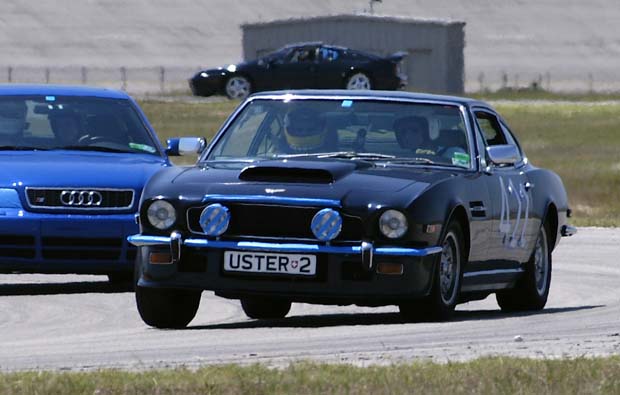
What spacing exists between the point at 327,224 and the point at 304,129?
4.59 feet

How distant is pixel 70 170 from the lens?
45.1 ft

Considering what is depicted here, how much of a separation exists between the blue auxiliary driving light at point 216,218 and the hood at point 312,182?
100 mm

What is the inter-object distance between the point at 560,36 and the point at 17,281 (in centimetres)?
9749

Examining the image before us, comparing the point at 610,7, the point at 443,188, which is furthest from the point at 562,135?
the point at 610,7

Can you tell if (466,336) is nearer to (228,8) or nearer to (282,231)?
(282,231)

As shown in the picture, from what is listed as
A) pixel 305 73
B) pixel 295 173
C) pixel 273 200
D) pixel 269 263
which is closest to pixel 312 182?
pixel 295 173

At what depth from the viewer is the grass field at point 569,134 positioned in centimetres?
3091

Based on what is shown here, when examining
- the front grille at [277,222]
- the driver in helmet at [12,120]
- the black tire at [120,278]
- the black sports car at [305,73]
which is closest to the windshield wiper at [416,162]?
the front grille at [277,222]

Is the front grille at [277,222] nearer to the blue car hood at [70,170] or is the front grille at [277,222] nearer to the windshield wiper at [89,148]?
the blue car hood at [70,170]

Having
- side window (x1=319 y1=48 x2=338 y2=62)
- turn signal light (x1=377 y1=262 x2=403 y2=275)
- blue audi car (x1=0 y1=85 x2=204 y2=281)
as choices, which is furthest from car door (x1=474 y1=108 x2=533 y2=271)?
side window (x1=319 y1=48 x2=338 y2=62)

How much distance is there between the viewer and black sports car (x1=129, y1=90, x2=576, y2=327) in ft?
33.8

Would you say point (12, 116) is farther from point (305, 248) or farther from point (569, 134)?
point (569, 134)

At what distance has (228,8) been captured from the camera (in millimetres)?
107562

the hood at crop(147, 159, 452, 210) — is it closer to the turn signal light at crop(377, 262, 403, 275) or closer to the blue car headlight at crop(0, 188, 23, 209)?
the turn signal light at crop(377, 262, 403, 275)
